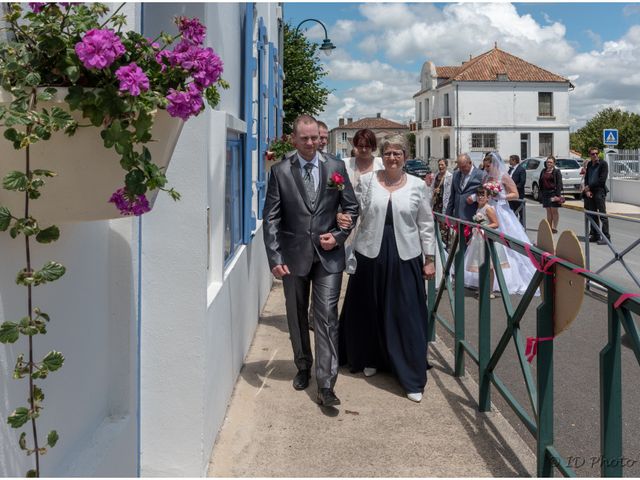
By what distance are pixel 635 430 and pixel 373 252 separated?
204 centimetres

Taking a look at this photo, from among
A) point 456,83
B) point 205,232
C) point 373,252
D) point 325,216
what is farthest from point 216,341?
point 456,83

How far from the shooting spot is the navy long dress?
4859 mm

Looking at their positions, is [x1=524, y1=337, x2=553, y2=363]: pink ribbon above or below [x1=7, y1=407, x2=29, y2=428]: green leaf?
below

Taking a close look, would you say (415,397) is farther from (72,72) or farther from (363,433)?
(72,72)

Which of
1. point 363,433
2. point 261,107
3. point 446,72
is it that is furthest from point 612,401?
point 446,72

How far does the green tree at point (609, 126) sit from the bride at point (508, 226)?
63.6 metres

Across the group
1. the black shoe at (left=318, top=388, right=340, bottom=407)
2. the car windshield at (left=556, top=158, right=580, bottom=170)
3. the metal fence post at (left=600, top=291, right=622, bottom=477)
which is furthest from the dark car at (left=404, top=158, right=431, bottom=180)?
the metal fence post at (left=600, top=291, right=622, bottom=477)

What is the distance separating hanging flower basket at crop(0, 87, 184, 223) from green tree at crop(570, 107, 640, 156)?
72.2 m

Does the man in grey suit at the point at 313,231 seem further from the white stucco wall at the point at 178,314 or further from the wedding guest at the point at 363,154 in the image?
the wedding guest at the point at 363,154

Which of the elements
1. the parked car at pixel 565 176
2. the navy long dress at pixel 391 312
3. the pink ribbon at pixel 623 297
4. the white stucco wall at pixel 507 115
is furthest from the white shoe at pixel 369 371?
the white stucco wall at pixel 507 115

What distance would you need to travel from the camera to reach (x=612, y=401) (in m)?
2.60

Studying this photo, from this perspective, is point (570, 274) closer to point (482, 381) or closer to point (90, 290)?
point (482, 381)

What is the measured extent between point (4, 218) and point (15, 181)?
3.6 inches

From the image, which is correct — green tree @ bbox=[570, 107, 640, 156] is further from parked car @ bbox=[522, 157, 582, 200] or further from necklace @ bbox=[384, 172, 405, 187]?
necklace @ bbox=[384, 172, 405, 187]
